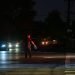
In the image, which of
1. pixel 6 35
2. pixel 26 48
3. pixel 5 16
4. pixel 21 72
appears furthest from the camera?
pixel 5 16

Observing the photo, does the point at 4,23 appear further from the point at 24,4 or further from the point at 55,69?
the point at 55,69

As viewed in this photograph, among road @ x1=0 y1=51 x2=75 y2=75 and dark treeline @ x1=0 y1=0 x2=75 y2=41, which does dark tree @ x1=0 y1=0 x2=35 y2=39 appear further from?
road @ x1=0 y1=51 x2=75 y2=75

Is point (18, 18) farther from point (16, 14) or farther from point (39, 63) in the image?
point (39, 63)

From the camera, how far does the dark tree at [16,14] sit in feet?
202

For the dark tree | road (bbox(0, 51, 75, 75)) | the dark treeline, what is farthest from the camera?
the dark tree

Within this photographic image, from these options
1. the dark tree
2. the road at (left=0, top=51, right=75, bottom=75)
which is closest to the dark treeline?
the dark tree

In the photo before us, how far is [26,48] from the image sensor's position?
78.5 feet

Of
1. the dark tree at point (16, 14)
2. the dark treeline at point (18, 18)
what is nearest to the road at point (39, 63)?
the dark treeline at point (18, 18)

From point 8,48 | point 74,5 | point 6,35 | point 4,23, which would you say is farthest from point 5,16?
point 74,5

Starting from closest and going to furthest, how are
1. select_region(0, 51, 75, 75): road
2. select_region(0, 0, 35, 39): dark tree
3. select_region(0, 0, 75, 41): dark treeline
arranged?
1. select_region(0, 51, 75, 75): road
2. select_region(0, 0, 75, 41): dark treeline
3. select_region(0, 0, 35, 39): dark tree

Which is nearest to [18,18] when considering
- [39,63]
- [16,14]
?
[16,14]

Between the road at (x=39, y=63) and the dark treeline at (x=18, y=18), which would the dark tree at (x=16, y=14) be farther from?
the road at (x=39, y=63)

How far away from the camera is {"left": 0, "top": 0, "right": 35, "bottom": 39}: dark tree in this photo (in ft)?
202

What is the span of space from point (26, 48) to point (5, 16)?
39.2 metres
